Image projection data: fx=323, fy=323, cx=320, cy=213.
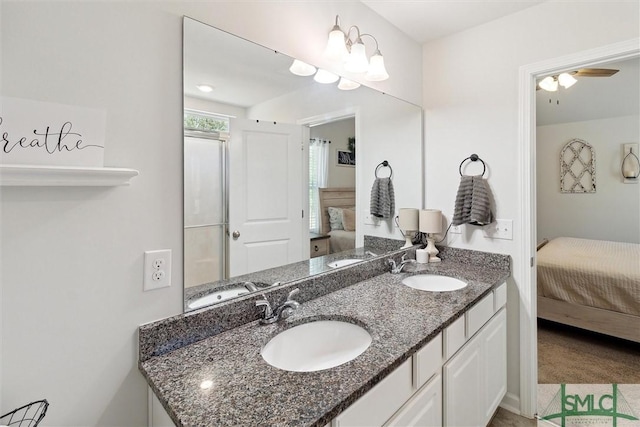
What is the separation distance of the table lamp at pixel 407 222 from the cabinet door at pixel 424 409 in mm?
1052

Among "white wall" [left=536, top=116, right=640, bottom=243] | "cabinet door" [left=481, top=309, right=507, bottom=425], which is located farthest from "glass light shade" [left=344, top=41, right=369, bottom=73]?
"white wall" [left=536, top=116, right=640, bottom=243]

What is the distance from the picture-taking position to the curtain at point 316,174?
1588 millimetres

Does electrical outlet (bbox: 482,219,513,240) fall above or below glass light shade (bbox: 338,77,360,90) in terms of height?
below

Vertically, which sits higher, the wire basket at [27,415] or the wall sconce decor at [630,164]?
the wall sconce decor at [630,164]

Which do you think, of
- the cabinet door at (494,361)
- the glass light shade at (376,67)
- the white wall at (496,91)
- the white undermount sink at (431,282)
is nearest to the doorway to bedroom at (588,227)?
the white wall at (496,91)

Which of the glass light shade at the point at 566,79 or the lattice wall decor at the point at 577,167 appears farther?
the lattice wall decor at the point at 577,167

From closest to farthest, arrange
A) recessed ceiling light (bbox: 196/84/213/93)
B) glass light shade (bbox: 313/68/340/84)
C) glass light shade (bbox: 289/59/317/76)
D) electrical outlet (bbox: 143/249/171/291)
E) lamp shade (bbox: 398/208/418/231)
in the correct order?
electrical outlet (bbox: 143/249/171/291) < recessed ceiling light (bbox: 196/84/213/93) < glass light shade (bbox: 289/59/317/76) < glass light shade (bbox: 313/68/340/84) < lamp shade (bbox: 398/208/418/231)

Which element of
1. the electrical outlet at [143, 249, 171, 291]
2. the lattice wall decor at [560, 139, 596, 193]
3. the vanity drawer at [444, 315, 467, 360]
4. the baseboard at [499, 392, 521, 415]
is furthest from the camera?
the lattice wall decor at [560, 139, 596, 193]

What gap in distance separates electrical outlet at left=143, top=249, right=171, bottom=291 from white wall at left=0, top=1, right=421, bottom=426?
0.02 m

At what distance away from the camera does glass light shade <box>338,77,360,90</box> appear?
5.51ft

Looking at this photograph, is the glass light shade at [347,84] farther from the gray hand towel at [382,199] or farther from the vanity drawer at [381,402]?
the vanity drawer at [381,402]

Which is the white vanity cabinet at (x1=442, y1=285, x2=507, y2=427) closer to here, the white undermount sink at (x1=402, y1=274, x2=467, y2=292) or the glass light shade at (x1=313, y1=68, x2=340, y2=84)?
the white undermount sink at (x1=402, y1=274, x2=467, y2=292)

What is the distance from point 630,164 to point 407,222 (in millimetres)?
4376

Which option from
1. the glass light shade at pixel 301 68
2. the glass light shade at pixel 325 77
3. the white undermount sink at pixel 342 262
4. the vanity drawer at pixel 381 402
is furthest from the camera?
the white undermount sink at pixel 342 262
